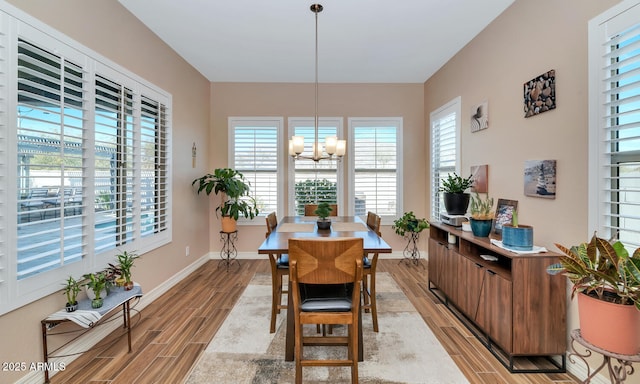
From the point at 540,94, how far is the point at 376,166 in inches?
108

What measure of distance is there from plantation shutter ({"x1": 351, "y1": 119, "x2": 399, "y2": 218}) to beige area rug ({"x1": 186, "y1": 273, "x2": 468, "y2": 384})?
7.32 feet

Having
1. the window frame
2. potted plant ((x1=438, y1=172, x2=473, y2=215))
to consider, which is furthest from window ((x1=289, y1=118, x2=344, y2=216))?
potted plant ((x1=438, y1=172, x2=473, y2=215))

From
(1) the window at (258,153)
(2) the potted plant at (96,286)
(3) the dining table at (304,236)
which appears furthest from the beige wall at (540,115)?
(2) the potted plant at (96,286)

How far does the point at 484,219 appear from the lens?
2.60 meters

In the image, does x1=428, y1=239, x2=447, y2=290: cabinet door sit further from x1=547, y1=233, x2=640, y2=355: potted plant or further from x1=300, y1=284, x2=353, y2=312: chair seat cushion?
x1=547, y1=233, x2=640, y2=355: potted plant

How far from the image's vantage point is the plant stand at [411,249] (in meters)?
4.77

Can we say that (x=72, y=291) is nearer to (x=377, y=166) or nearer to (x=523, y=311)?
(x=523, y=311)

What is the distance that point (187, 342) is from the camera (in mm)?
2391

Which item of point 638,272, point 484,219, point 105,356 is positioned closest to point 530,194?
point 484,219

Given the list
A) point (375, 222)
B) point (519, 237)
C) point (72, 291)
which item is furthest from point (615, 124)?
point (72, 291)

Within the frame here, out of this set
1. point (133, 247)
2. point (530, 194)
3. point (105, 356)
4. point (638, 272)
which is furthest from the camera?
point (133, 247)

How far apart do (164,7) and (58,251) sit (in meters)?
2.42

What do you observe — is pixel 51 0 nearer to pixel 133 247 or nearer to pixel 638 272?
pixel 133 247

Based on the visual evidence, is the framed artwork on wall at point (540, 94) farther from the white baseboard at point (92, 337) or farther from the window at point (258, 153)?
the white baseboard at point (92, 337)
